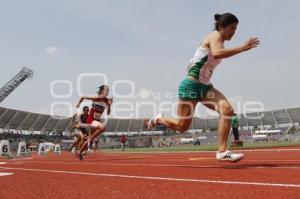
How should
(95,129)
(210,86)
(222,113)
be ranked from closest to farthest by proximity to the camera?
(222,113)
(210,86)
(95,129)

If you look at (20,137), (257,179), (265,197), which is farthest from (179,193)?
(20,137)

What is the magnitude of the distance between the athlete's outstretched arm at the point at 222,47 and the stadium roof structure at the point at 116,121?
56.3 m

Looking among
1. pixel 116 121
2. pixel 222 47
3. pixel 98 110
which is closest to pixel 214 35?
pixel 222 47

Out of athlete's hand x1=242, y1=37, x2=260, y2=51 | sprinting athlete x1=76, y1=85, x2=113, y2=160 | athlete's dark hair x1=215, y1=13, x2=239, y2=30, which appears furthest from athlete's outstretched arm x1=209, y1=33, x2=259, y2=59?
sprinting athlete x1=76, y1=85, x2=113, y2=160

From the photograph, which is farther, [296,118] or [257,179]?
[296,118]

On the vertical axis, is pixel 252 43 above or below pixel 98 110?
above

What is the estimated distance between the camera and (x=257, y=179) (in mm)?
4121

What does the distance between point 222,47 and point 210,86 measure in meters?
0.74

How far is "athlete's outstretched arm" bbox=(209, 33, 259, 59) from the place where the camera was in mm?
5387

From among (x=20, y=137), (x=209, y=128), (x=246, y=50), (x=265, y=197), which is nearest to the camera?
(x=265, y=197)

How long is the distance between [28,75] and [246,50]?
235 feet

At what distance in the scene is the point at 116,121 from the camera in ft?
261

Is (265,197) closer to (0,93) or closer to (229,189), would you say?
(229,189)

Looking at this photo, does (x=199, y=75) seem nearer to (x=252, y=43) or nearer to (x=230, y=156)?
(x=252, y=43)
